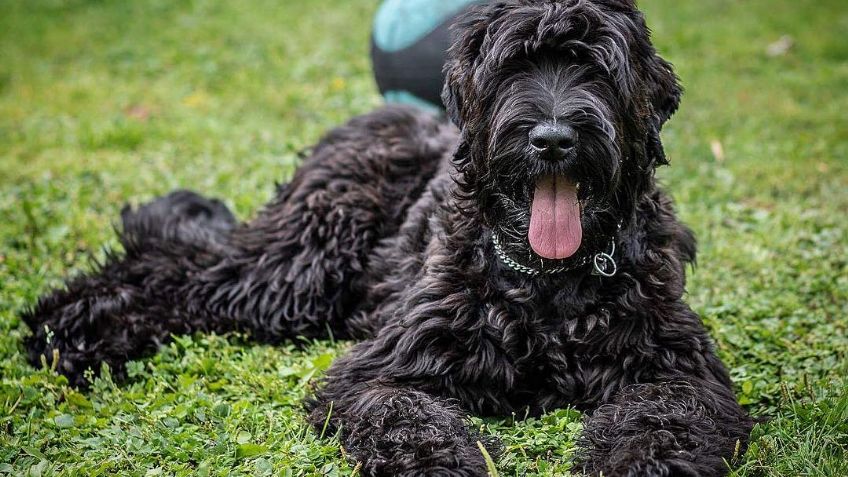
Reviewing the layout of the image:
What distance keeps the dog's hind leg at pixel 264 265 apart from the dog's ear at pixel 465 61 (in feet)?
4.25

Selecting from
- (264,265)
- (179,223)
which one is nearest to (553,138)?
(264,265)

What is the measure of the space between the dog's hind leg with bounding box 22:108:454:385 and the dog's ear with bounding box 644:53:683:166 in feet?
5.71

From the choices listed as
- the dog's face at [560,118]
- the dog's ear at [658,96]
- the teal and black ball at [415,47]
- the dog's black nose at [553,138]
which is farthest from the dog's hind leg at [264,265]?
the dog's black nose at [553,138]

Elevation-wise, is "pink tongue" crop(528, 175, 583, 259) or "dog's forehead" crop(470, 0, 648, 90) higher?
"dog's forehead" crop(470, 0, 648, 90)

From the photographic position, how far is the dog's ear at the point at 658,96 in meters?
4.01

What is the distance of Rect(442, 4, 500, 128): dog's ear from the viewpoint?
4043 millimetres

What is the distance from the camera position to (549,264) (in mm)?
4055

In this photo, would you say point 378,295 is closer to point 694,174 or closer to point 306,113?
point 694,174

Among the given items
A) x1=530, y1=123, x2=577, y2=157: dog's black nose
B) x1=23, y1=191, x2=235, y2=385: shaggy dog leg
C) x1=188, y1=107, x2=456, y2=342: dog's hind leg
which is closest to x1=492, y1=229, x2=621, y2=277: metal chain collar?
x1=530, y1=123, x2=577, y2=157: dog's black nose

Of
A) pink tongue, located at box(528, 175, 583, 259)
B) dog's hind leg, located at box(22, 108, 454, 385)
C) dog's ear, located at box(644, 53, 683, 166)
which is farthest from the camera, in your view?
dog's hind leg, located at box(22, 108, 454, 385)

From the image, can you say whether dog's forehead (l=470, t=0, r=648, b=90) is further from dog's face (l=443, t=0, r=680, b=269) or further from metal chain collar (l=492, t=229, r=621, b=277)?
metal chain collar (l=492, t=229, r=621, b=277)

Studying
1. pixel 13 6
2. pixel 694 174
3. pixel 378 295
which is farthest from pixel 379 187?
pixel 13 6

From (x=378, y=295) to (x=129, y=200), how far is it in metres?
3.14

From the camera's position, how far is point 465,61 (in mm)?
4133
